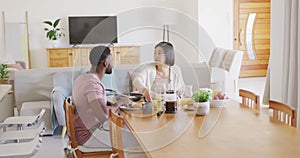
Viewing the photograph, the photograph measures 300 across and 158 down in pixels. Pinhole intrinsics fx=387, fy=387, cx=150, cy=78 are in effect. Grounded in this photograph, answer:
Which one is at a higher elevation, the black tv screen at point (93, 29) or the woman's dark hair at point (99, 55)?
the black tv screen at point (93, 29)

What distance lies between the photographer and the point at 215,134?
2.10 metres

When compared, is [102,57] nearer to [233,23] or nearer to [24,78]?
[24,78]

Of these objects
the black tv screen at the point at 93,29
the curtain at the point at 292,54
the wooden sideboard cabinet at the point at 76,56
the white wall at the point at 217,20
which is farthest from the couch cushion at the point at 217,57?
the curtain at the point at 292,54

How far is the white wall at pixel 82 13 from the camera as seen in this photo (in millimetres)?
7805

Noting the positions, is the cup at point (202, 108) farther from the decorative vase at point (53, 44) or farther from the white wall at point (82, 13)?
the decorative vase at point (53, 44)

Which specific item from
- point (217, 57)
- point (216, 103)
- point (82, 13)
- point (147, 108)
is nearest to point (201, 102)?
point (216, 103)

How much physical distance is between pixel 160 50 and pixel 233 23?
5.49m

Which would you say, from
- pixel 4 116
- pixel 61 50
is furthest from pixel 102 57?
pixel 61 50

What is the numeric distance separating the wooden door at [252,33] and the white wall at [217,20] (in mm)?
904

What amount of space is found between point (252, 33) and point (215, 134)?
22.7 feet

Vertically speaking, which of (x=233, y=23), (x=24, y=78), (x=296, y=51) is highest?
(x=233, y=23)

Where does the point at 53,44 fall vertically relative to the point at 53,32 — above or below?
below

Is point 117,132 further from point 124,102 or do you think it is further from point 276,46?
point 276,46

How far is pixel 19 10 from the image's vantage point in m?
7.80
